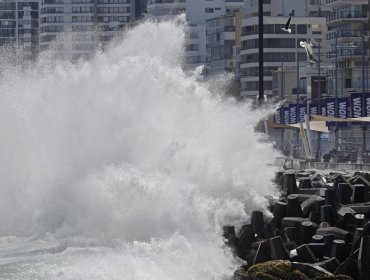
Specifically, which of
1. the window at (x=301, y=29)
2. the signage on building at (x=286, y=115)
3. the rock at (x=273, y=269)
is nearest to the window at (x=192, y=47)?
the window at (x=301, y=29)

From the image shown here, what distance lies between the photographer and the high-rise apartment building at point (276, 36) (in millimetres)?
111438

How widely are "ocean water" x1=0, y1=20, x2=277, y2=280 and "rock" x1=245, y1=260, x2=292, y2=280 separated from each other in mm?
566

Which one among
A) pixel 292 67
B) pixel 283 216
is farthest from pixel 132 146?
pixel 292 67

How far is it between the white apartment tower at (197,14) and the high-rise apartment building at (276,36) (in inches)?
977

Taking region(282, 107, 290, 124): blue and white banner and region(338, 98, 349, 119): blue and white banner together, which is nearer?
region(338, 98, 349, 119): blue and white banner

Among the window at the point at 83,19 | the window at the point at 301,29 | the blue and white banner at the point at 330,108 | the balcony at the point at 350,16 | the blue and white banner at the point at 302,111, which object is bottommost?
the blue and white banner at the point at 302,111

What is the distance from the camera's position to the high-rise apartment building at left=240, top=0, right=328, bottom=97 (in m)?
111

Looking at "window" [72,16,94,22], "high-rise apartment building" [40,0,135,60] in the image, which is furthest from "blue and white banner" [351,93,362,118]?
"window" [72,16,94,22]

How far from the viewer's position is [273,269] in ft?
78.6

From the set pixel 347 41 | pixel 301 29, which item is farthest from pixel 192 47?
pixel 347 41

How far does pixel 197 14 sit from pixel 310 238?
398ft

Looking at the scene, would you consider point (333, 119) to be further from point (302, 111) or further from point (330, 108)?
point (302, 111)

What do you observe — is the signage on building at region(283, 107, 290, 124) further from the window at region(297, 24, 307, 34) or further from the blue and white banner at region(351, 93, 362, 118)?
the window at region(297, 24, 307, 34)

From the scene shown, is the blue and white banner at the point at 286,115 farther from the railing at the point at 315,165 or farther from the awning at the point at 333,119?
the railing at the point at 315,165
